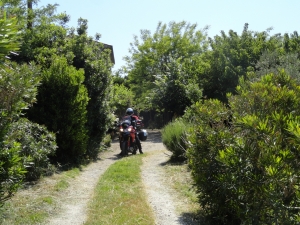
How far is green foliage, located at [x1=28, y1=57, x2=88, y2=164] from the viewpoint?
1084 centimetres

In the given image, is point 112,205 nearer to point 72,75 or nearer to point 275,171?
point 275,171

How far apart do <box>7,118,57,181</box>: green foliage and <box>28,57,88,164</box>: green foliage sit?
132 centimetres

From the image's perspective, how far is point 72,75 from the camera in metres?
11.2

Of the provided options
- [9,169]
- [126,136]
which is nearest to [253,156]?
[9,169]

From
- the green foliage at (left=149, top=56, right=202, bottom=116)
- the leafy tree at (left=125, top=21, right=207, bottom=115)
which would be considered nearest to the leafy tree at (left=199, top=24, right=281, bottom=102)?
the green foliage at (left=149, top=56, right=202, bottom=116)

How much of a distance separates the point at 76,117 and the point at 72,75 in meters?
1.23

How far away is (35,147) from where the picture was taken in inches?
342

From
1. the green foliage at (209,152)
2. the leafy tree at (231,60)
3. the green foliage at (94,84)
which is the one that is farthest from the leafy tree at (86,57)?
the leafy tree at (231,60)

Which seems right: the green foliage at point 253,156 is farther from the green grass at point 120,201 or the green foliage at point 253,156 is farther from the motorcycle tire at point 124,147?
the motorcycle tire at point 124,147

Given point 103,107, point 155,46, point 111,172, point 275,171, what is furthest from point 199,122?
point 155,46

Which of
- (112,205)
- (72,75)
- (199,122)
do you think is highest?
(72,75)

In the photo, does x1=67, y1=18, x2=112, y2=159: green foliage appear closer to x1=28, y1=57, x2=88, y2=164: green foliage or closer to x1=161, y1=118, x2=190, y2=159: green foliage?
x1=28, y1=57, x2=88, y2=164: green foliage

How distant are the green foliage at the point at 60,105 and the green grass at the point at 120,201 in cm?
171

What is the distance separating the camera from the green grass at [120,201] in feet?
21.6
